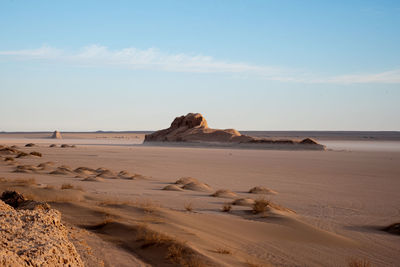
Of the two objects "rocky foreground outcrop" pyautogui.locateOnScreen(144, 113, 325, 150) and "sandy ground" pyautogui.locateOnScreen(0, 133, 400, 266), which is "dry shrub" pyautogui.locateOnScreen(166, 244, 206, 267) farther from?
"rocky foreground outcrop" pyautogui.locateOnScreen(144, 113, 325, 150)

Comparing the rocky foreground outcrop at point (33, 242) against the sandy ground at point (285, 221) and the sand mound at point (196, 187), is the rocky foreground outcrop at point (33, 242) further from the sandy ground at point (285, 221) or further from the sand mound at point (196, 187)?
the sand mound at point (196, 187)

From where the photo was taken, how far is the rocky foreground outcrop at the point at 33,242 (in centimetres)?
329

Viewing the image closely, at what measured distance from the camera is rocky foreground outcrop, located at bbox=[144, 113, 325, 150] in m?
52.6

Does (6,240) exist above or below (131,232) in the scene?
above

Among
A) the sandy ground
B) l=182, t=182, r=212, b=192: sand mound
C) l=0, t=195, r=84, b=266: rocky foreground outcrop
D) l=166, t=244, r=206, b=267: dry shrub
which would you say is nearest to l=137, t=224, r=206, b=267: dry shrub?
l=166, t=244, r=206, b=267: dry shrub

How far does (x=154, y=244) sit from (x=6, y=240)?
3050mm

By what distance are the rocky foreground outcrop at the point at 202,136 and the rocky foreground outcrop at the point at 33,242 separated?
47314 millimetres

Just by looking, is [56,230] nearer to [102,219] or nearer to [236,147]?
[102,219]

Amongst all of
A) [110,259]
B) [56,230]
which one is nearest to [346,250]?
[110,259]

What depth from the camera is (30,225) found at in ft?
13.5

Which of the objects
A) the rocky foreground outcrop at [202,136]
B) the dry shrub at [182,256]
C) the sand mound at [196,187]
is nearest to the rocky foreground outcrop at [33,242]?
the dry shrub at [182,256]

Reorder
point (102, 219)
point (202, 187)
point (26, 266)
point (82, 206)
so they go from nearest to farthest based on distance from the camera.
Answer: point (26, 266), point (102, 219), point (82, 206), point (202, 187)

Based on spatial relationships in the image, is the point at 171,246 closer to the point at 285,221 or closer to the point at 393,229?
the point at 285,221

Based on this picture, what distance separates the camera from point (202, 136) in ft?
197
